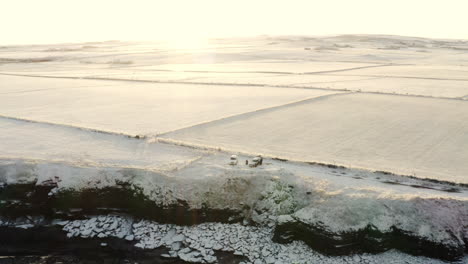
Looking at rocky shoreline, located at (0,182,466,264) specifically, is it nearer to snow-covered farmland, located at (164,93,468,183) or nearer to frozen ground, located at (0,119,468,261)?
frozen ground, located at (0,119,468,261)

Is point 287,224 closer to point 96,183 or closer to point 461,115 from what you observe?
point 96,183

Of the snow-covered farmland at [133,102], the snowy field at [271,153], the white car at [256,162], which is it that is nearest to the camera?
the snowy field at [271,153]

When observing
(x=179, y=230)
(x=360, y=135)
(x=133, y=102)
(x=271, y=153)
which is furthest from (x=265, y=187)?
(x=133, y=102)

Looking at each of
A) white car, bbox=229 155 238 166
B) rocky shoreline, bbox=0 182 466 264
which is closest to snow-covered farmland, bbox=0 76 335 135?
white car, bbox=229 155 238 166

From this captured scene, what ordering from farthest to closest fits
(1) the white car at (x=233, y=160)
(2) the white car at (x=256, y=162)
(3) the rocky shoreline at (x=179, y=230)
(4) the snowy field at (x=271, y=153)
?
(1) the white car at (x=233, y=160) < (2) the white car at (x=256, y=162) < (4) the snowy field at (x=271, y=153) < (3) the rocky shoreline at (x=179, y=230)

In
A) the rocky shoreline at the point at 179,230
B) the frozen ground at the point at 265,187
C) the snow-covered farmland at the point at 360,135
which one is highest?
the snow-covered farmland at the point at 360,135

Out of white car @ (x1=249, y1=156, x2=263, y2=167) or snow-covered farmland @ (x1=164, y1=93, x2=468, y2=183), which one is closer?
white car @ (x1=249, y1=156, x2=263, y2=167)

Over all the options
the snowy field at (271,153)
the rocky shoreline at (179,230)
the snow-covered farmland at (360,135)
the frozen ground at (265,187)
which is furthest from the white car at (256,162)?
the rocky shoreline at (179,230)

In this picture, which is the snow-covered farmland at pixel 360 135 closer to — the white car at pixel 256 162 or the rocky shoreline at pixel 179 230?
the white car at pixel 256 162

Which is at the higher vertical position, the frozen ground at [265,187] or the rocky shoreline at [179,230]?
the frozen ground at [265,187]

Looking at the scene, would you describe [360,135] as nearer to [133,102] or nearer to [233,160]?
[233,160]
